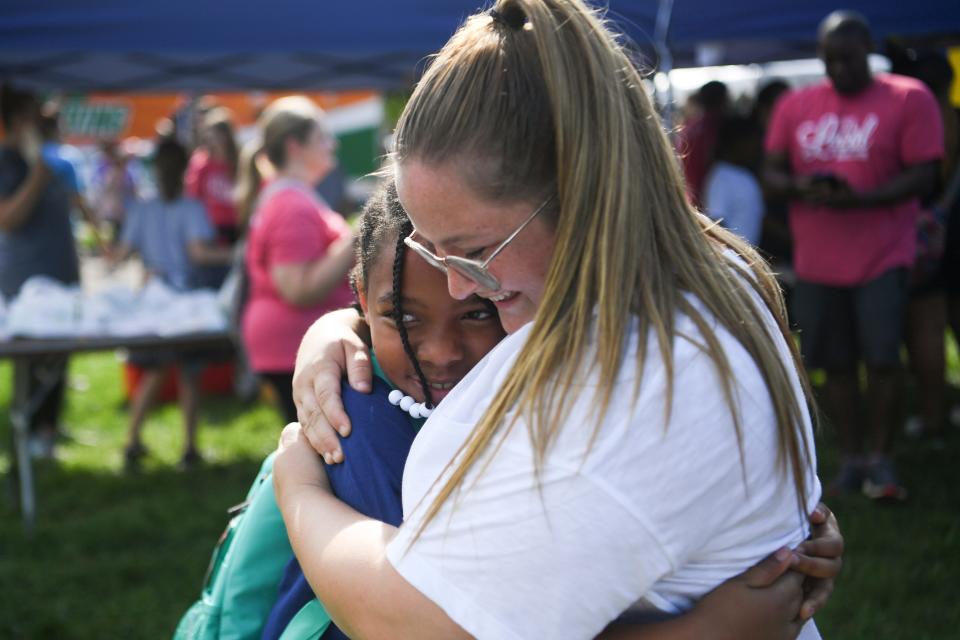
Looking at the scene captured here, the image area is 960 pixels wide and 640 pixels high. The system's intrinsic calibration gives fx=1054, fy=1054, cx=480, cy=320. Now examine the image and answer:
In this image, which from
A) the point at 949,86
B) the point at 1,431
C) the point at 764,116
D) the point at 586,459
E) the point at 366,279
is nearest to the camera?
the point at 586,459

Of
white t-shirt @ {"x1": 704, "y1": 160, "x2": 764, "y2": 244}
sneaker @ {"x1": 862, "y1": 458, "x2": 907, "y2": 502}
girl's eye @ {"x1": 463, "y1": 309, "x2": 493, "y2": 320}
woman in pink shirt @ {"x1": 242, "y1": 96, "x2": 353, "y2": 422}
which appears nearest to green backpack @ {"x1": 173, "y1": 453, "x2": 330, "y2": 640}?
girl's eye @ {"x1": 463, "y1": 309, "x2": 493, "y2": 320}

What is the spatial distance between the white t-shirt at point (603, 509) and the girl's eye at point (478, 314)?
1.35ft

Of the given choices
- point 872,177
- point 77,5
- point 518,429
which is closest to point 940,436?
point 872,177

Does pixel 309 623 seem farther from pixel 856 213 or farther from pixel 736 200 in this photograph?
pixel 736 200

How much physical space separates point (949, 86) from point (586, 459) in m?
5.34

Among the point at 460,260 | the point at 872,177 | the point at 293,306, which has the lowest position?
the point at 293,306

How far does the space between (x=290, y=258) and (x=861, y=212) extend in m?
2.61

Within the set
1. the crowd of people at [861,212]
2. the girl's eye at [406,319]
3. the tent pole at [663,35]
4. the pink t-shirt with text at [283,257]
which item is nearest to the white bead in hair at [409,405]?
the girl's eye at [406,319]

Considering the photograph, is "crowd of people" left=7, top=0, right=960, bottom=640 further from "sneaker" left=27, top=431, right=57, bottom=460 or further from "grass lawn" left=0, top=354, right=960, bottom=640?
"sneaker" left=27, top=431, right=57, bottom=460

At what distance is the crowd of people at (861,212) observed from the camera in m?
4.79

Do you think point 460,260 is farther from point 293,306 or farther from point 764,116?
point 764,116

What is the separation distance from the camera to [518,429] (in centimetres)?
106

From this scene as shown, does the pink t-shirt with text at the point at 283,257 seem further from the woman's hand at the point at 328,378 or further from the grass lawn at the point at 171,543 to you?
the woman's hand at the point at 328,378

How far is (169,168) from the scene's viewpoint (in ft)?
22.7
